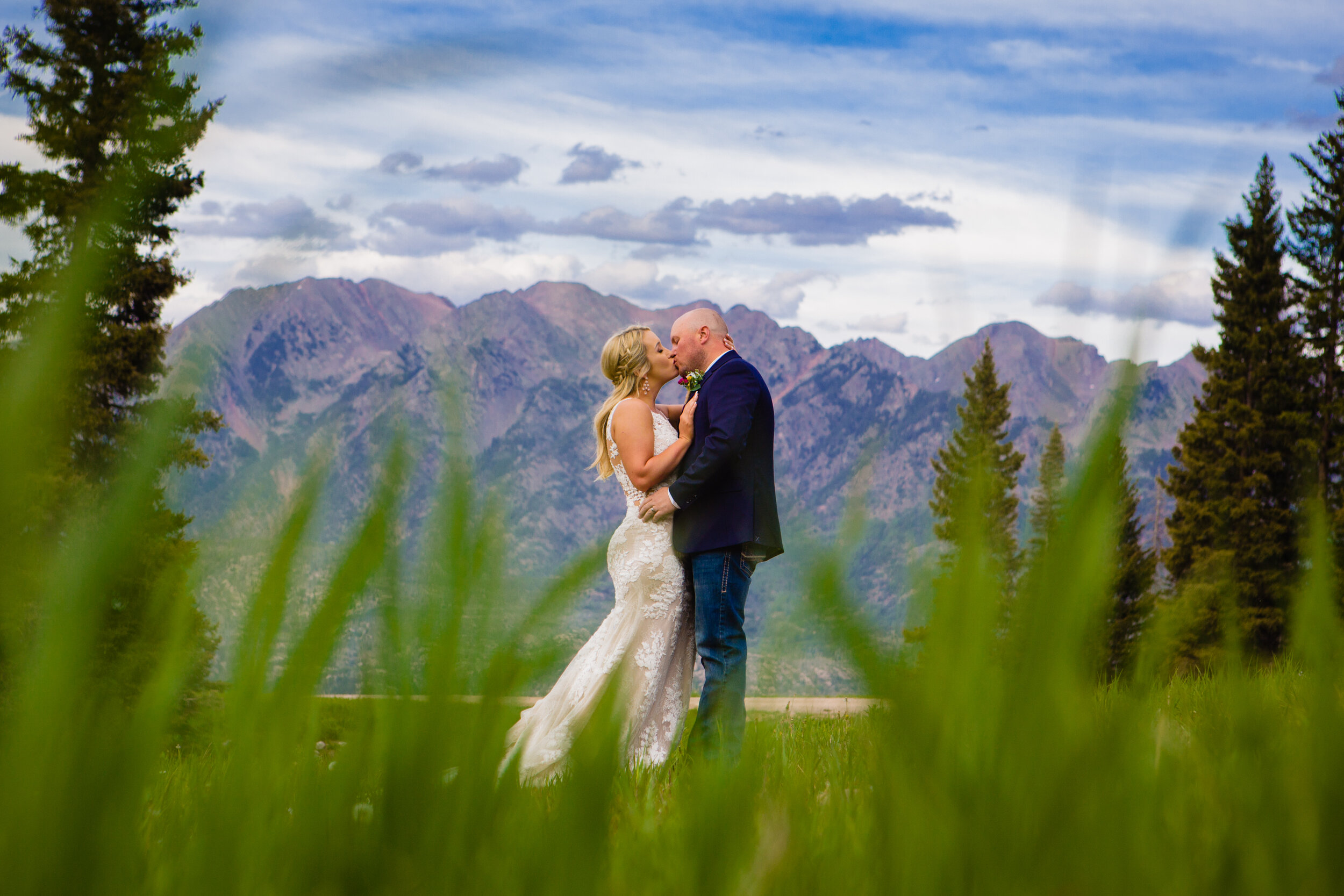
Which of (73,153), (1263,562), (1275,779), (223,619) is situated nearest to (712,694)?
(1275,779)

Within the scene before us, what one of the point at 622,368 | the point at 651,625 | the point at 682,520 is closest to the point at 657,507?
the point at 682,520

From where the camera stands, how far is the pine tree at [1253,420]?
34469mm

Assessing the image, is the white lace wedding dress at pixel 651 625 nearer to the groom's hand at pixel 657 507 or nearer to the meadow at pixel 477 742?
the groom's hand at pixel 657 507

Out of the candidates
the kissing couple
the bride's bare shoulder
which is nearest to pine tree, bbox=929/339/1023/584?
the kissing couple

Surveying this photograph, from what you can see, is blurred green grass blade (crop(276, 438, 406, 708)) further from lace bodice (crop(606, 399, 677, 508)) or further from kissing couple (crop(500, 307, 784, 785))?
lace bodice (crop(606, 399, 677, 508))

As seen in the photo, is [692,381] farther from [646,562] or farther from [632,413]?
[646,562]

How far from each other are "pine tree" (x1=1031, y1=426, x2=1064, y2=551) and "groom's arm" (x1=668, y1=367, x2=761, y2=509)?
14.0 ft

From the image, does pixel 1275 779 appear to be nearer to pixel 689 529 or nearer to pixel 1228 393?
pixel 689 529

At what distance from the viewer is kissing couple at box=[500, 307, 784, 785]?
5.24 m

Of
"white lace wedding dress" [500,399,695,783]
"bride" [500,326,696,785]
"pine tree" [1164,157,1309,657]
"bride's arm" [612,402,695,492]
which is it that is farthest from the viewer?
"pine tree" [1164,157,1309,657]

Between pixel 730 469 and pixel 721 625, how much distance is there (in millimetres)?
859

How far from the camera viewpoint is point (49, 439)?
0.78m

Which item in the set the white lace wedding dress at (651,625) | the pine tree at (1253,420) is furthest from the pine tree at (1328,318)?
the white lace wedding dress at (651,625)

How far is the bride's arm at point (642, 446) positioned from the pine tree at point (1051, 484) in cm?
462
